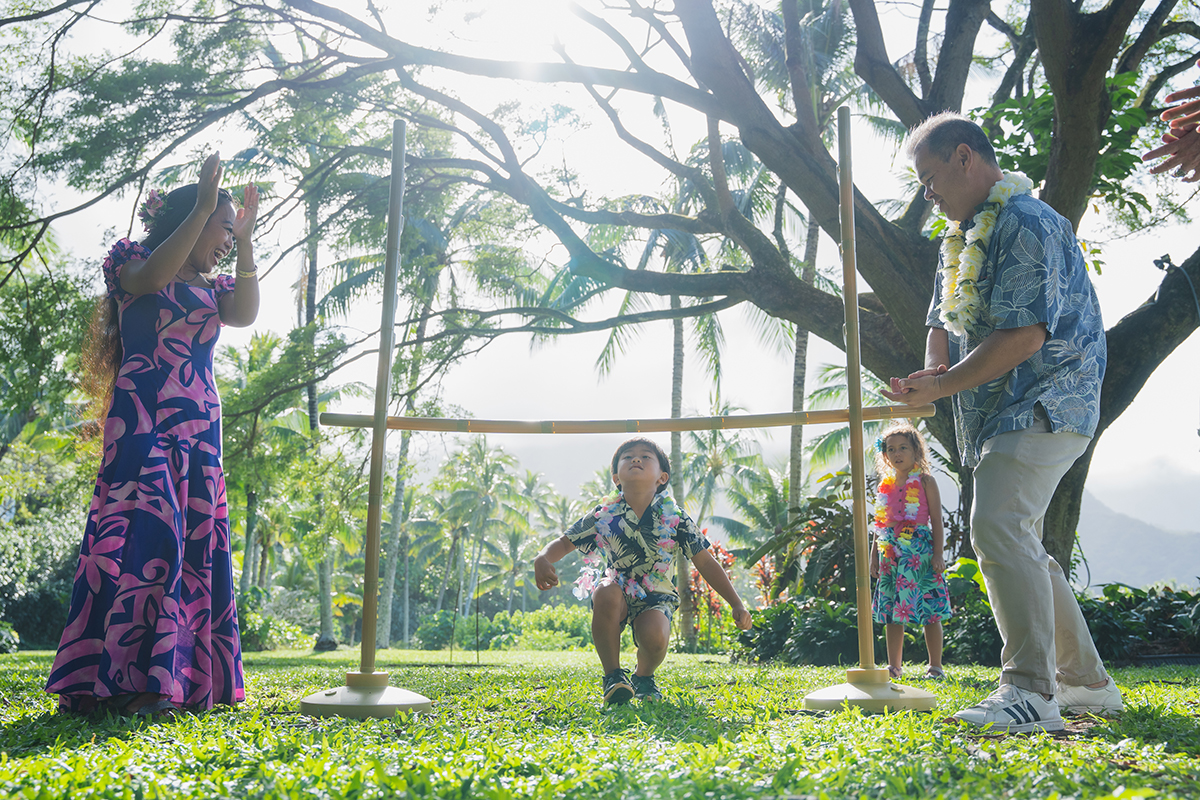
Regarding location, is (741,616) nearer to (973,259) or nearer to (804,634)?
(973,259)

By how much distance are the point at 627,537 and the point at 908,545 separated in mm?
2653

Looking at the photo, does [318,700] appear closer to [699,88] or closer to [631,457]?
[631,457]

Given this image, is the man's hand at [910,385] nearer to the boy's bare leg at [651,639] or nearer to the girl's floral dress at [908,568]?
the boy's bare leg at [651,639]

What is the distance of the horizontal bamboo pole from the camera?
364 centimetres

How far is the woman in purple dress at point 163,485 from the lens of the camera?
9.51ft

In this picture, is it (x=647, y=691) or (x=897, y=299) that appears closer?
(x=647, y=691)

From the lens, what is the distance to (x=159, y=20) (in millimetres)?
7770

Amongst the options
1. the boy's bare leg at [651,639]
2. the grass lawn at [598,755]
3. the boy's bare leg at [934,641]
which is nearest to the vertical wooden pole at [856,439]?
the grass lawn at [598,755]

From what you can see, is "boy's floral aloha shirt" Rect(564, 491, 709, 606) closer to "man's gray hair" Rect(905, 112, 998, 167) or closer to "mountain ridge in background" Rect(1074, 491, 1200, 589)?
"man's gray hair" Rect(905, 112, 998, 167)

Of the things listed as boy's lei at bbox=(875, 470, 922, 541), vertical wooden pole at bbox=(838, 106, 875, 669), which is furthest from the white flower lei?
boy's lei at bbox=(875, 470, 922, 541)

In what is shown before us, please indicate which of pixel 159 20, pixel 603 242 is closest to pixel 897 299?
pixel 159 20

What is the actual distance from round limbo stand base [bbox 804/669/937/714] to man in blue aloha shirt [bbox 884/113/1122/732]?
1.41 ft

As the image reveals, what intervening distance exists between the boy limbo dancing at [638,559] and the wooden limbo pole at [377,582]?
2.33ft

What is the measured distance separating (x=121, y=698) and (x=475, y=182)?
6.96m
